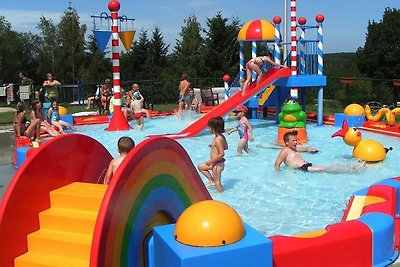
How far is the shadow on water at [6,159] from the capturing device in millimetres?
7430

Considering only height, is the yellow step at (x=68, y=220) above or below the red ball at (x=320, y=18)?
below

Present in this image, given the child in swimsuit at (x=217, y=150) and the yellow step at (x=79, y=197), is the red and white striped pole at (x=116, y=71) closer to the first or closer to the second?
the child in swimsuit at (x=217, y=150)

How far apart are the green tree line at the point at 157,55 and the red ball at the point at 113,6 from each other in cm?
2085

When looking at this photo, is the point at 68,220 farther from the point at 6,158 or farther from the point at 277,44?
the point at 277,44

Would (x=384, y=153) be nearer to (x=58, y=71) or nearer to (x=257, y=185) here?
(x=257, y=185)

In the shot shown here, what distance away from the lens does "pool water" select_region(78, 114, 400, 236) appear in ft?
18.3

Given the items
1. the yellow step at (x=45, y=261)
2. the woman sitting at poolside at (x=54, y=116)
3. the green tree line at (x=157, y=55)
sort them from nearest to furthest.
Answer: the yellow step at (x=45, y=261), the woman sitting at poolside at (x=54, y=116), the green tree line at (x=157, y=55)

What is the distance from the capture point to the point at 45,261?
334 cm

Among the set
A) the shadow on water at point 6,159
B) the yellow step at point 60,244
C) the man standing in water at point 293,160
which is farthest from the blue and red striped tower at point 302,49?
the yellow step at point 60,244

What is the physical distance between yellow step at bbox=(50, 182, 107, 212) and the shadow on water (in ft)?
10.3

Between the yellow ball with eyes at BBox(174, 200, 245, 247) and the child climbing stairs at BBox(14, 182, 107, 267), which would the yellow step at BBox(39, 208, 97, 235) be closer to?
the child climbing stairs at BBox(14, 182, 107, 267)

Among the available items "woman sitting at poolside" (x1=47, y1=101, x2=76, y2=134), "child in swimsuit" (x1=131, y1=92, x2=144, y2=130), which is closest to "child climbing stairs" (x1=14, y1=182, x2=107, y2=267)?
"woman sitting at poolside" (x1=47, y1=101, x2=76, y2=134)

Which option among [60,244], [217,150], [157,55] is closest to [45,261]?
[60,244]

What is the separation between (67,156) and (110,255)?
120cm
